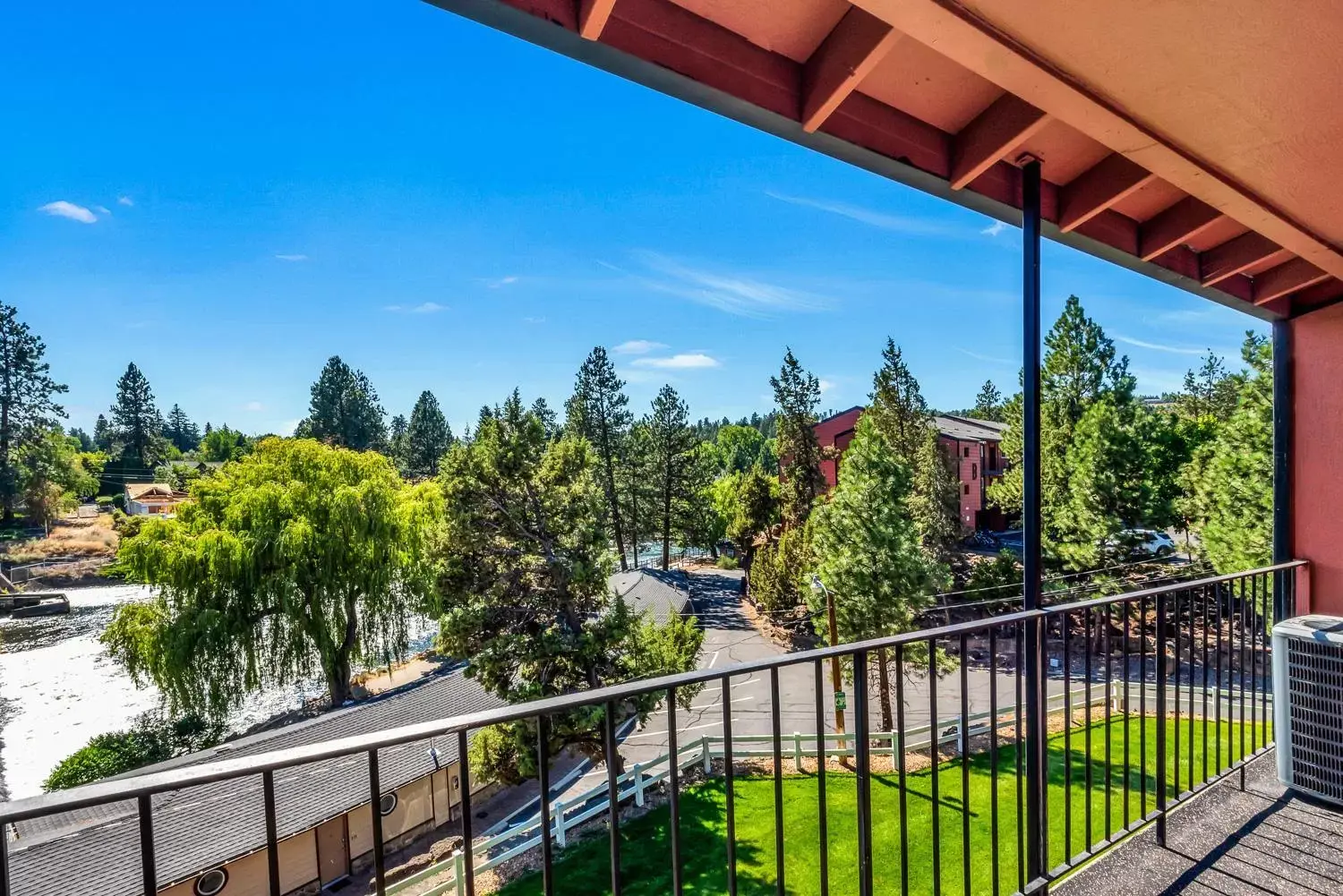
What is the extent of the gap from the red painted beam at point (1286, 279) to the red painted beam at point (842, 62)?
2.57 metres

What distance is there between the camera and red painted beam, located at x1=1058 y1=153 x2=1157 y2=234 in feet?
5.54

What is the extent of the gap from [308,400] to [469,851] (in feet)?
132

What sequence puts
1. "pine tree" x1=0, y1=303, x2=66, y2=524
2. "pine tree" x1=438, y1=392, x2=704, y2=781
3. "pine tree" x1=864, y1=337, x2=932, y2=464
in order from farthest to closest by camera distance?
1. "pine tree" x1=0, y1=303, x2=66, y2=524
2. "pine tree" x1=864, y1=337, x2=932, y2=464
3. "pine tree" x1=438, y1=392, x2=704, y2=781

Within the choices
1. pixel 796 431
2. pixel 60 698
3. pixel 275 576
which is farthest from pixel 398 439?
pixel 275 576

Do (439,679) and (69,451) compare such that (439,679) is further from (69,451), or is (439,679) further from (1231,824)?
(69,451)

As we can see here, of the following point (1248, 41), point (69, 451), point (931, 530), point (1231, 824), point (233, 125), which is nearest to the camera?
point (1248, 41)

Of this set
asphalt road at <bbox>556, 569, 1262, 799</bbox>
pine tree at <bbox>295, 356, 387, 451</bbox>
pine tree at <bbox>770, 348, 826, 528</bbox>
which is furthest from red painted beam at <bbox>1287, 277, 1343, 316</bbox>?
pine tree at <bbox>295, 356, 387, 451</bbox>

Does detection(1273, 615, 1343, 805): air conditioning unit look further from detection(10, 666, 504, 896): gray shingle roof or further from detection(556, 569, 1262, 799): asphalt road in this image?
detection(556, 569, 1262, 799): asphalt road

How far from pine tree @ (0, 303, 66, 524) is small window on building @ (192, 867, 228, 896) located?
1111 inches

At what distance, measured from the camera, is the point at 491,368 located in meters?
27.9

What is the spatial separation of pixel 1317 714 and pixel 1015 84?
94.8 inches

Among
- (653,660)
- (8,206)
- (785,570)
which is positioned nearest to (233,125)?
(8,206)

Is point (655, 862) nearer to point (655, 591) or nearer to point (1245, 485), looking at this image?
point (1245, 485)

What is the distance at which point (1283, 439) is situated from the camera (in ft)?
9.27
